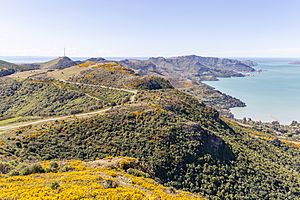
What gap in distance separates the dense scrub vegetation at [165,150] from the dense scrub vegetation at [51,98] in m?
12.5

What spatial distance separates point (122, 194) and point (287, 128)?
4349 inches

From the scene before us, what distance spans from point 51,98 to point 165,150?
39.4 meters

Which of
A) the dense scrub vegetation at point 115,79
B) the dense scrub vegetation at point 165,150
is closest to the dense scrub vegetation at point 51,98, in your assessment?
the dense scrub vegetation at point 115,79

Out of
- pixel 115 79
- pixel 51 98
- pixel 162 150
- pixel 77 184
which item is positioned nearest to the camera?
pixel 77 184

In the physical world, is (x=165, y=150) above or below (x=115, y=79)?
below

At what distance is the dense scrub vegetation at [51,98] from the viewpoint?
5972 centimetres

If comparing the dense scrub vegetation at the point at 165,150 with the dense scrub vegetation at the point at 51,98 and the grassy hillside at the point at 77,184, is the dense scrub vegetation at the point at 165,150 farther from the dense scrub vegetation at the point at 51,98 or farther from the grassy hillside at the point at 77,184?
the dense scrub vegetation at the point at 51,98

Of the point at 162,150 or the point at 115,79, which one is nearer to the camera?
the point at 162,150

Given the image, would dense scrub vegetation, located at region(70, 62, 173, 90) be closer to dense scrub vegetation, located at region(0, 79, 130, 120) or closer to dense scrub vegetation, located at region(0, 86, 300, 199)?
dense scrub vegetation, located at region(0, 79, 130, 120)

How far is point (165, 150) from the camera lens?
38.5 meters

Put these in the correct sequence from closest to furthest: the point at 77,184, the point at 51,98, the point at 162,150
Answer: the point at 77,184, the point at 162,150, the point at 51,98

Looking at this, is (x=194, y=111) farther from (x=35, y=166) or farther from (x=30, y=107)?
(x=35, y=166)

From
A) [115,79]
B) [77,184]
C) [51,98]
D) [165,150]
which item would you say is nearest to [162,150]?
[165,150]

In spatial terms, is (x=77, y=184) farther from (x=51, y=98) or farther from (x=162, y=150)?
(x=51, y=98)
